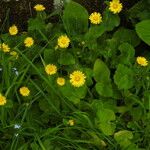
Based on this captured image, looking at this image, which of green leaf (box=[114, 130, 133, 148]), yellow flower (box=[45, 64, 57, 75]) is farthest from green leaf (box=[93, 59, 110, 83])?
green leaf (box=[114, 130, 133, 148])

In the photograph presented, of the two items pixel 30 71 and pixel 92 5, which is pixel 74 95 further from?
pixel 92 5

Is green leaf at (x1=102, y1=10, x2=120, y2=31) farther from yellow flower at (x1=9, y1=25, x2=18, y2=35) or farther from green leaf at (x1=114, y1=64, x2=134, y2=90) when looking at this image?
yellow flower at (x1=9, y1=25, x2=18, y2=35)

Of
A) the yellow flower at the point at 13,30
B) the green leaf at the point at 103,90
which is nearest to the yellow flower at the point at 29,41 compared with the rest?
the yellow flower at the point at 13,30

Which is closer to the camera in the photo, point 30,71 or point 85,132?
point 85,132

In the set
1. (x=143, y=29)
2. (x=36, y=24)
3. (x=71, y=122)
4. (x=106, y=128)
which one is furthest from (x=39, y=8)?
(x=106, y=128)

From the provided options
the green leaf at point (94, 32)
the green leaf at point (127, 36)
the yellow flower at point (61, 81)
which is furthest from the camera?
the green leaf at point (127, 36)

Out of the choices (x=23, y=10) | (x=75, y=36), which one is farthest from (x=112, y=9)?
(x=23, y=10)

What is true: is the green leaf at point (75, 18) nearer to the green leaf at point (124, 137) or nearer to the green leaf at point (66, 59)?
the green leaf at point (66, 59)
